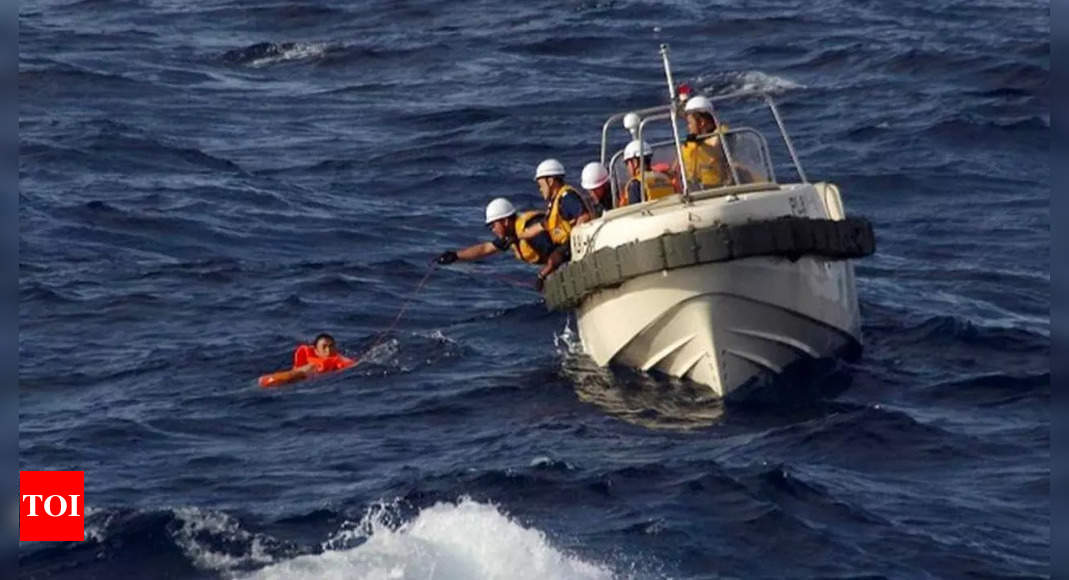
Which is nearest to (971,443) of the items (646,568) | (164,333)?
(646,568)

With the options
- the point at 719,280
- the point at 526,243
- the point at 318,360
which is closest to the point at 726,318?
the point at 719,280

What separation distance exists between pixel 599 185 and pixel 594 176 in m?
0.10

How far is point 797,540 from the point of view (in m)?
17.4

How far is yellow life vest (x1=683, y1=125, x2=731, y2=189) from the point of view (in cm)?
2238

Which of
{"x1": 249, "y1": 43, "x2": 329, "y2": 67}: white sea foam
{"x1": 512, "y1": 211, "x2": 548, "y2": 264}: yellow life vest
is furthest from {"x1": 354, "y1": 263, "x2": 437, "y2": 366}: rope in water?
{"x1": 249, "y1": 43, "x2": 329, "y2": 67}: white sea foam

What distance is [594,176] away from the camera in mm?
23297

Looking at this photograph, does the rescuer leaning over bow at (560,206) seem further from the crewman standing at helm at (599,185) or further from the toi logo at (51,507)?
the toi logo at (51,507)

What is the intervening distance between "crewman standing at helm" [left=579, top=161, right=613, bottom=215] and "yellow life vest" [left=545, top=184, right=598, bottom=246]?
0.52 feet

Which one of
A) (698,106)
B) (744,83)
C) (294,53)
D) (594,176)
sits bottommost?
(594,176)

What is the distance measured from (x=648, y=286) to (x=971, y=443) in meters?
3.18

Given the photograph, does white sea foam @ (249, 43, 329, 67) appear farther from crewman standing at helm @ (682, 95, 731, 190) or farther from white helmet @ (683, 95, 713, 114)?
crewman standing at helm @ (682, 95, 731, 190)

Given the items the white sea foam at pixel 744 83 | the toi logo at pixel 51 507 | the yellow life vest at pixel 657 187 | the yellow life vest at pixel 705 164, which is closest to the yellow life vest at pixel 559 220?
the yellow life vest at pixel 657 187

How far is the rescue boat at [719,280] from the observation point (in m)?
20.8

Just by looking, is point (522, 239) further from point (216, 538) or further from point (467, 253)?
point (216, 538)
